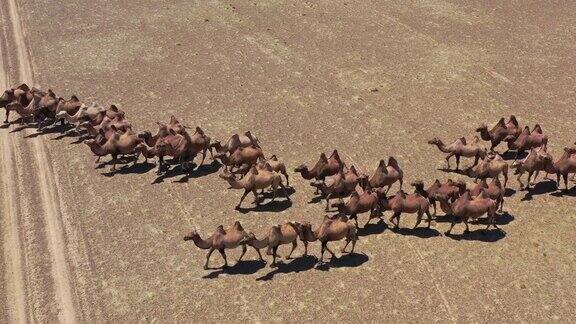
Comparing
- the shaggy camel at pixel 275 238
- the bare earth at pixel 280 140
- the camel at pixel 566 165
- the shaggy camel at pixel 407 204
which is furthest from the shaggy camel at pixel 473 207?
the shaggy camel at pixel 275 238

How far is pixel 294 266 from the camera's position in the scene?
15703 millimetres

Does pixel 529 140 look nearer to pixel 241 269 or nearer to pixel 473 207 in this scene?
pixel 473 207

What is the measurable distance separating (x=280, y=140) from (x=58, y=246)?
30.6 feet

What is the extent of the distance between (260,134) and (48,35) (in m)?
17.6

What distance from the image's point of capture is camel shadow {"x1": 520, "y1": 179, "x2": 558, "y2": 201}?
19.1 meters

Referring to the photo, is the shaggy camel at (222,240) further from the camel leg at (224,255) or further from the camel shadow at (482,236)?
the camel shadow at (482,236)

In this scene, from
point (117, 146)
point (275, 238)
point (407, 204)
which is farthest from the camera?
point (117, 146)

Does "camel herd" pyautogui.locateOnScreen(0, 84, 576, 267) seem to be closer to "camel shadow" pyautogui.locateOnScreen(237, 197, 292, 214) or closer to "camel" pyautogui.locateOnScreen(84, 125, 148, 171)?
"camel" pyautogui.locateOnScreen(84, 125, 148, 171)

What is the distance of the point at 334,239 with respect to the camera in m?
15.5

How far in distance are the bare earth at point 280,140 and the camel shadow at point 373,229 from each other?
0.38ft

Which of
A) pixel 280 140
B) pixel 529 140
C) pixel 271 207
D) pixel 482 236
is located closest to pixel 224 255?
pixel 271 207

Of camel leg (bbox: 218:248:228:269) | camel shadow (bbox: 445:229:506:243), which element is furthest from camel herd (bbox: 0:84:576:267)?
Result: camel shadow (bbox: 445:229:506:243)

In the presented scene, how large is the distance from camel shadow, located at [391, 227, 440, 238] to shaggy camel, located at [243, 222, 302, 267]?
344 cm

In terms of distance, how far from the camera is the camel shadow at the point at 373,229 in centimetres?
1711
